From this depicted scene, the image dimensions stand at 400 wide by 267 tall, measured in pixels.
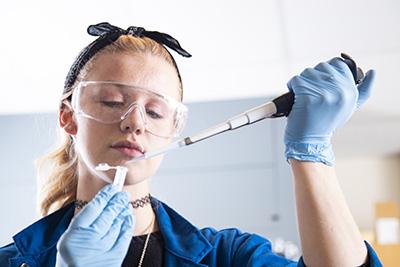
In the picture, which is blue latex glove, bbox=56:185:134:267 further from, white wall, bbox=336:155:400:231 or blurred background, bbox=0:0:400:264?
white wall, bbox=336:155:400:231

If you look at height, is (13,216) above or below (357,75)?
below

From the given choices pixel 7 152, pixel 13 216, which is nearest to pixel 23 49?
pixel 7 152

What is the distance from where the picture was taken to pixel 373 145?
18.9 ft

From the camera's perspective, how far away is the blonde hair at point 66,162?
4.22 feet

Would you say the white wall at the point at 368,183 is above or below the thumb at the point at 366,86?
below

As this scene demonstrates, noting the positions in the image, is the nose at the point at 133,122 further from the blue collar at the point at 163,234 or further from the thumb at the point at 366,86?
the thumb at the point at 366,86

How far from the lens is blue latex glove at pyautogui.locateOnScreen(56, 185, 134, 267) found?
999mm

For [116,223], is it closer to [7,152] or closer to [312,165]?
[312,165]

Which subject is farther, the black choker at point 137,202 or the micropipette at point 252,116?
the black choker at point 137,202

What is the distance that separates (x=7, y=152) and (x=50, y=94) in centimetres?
44

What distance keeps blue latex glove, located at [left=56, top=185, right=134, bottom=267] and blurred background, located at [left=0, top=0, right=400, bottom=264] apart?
64.2 inches

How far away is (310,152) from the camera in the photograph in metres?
1.06

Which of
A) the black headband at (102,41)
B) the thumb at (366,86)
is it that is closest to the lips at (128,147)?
the black headband at (102,41)

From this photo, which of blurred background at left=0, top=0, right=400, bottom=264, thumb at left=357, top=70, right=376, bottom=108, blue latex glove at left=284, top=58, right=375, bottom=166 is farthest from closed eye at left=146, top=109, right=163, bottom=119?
blurred background at left=0, top=0, right=400, bottom=264
